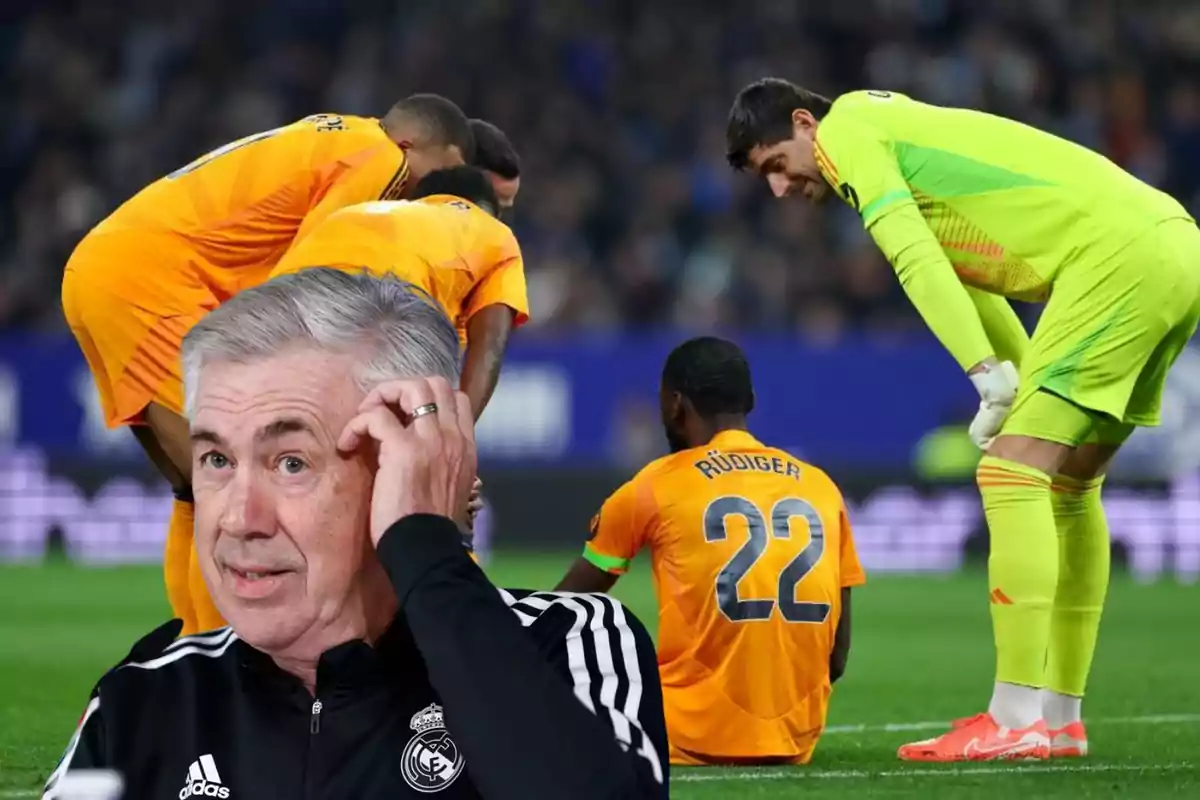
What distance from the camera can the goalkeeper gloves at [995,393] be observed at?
5449 millimetres

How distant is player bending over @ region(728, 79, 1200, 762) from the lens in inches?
211

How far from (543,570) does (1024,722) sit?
26.2ft

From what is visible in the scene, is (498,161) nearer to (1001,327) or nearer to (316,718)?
(1001,327)

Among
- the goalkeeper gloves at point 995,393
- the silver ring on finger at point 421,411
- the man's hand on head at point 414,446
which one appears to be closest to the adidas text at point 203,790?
the man's hand on head at point 414,446

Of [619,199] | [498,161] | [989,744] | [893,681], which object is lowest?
[893,681]

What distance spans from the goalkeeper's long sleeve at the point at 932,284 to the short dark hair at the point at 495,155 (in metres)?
1.42

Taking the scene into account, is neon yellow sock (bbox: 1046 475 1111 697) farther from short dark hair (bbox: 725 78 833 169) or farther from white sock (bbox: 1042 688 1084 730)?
short dark hair (bbox: 725 78 833 169)

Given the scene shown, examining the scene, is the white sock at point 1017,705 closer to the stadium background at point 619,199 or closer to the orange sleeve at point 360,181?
the orange sleeve at point 360,181

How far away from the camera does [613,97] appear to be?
1895 cm

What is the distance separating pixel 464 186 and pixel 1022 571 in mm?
1930

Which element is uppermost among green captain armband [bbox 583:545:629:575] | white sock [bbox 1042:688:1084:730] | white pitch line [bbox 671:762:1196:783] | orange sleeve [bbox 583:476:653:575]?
orange sleeve [bbox 583:476:653:575]

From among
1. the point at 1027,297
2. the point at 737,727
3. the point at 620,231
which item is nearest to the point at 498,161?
the point at 1027,297

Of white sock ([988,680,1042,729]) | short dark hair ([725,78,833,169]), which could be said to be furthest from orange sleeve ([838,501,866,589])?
short dark hair ([725,78,833,169])

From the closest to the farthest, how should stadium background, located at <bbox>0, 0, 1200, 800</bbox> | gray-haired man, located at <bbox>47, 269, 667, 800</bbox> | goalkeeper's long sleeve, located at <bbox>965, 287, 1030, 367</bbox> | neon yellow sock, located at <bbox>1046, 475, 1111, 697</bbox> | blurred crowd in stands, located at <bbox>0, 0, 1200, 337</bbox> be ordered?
gray-haired man, located at <bbox>47, 269, 667, 800</bbox>
neon yellow sock, located at <bbox>1046, 475, 1111, 697</bbox>
goalkeeper's long sleeve, located at <bbox>965, 287, 1030, 367</bbox>
stadium background, located at <bbox>0, 0, 1200, 800</bbox>
blurred crowd in stands, located at <bbox>0, 0, 1200, 337</bbox>
